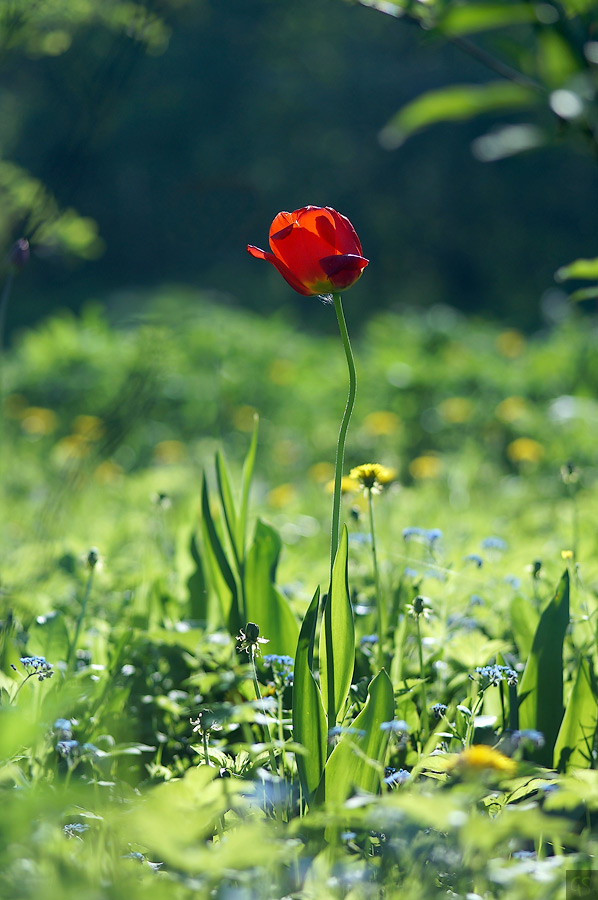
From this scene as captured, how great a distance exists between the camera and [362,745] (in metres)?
1.02

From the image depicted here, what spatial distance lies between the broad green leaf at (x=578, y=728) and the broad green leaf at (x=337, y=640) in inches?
13.4

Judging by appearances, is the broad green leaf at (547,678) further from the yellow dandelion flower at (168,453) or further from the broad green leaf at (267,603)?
the yellow dandelion flower at (168,453)

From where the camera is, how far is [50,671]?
1.15 m

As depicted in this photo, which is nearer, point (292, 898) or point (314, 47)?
point (292, 898)

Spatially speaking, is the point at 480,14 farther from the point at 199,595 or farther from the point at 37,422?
the point at 37,422

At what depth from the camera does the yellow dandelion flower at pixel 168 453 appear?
3684 millimetres

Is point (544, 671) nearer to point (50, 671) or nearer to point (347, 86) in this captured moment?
point (50, 671)

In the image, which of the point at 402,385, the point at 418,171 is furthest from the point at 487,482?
the point at 418,171

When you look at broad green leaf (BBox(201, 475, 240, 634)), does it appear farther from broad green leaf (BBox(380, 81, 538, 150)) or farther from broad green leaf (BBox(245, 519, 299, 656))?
broad green leaf (BBox(380, 81, 538, 150))

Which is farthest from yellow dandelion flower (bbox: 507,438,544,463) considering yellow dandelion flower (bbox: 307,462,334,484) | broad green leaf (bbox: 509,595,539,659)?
broad green leaf (bbox: 509,595,539,659)

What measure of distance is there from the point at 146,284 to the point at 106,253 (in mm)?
1319

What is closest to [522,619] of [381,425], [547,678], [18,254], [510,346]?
[547,678]

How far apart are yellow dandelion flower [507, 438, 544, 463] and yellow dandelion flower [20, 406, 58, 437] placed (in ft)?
7.34

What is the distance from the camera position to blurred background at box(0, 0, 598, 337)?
1075cm
